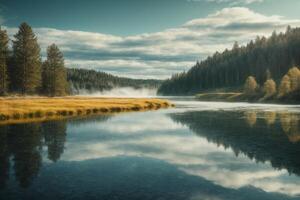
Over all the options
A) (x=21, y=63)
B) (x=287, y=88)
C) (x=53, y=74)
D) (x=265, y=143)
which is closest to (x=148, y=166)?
(x=265, y=143)

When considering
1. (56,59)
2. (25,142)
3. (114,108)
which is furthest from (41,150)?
(56,59)

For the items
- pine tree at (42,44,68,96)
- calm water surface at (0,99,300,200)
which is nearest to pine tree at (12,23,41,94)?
pine tree at (42,44,68,96)

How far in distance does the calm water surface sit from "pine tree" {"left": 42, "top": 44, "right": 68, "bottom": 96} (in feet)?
206

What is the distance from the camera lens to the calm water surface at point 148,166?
1370 cm

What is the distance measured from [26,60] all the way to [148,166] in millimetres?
71159

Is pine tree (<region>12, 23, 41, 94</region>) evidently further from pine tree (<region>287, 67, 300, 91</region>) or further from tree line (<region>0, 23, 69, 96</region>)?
pine tree (<region>287, 67, 300, 91</region>)

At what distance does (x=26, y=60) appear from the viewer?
81.3m

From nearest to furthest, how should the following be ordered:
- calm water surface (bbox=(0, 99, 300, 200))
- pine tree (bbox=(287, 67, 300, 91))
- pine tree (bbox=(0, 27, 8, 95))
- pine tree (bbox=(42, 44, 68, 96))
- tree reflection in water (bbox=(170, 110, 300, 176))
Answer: calm water surface (bbox=(0, 99, 300, 200)) → tree reflection in water (bbox=(170, 110, 300, 176)) → pine tree (bbox=(0, 27, 8, 95)) → pine tree (bbox=(42, 44, 68, 96)) → pine tree (bbox=(287, 67, 300, 91))

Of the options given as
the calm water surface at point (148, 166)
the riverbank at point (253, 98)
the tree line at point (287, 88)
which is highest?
the tree line at point (287, 88)

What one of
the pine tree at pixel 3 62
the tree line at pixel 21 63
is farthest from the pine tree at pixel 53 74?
the pine tree at pixel 3 62

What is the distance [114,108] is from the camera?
2645 inches

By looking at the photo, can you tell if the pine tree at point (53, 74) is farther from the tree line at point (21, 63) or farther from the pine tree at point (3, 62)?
the pine tree at point (3, 62)

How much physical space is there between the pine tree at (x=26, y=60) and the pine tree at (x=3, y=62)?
2.90 meters

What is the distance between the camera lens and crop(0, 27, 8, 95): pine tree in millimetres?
74500
